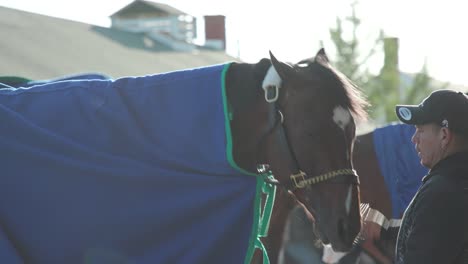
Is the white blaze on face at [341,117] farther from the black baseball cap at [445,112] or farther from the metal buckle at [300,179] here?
the black baseball cap at [445,112]

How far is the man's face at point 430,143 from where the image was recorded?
2.75 meters

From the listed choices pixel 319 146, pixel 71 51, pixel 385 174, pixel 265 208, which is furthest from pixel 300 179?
pixel 71 51

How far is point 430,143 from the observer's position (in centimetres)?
278

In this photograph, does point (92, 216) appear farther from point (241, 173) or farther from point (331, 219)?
point (331, 219)

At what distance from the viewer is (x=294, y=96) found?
3219 millimetres

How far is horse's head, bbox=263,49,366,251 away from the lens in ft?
10.3

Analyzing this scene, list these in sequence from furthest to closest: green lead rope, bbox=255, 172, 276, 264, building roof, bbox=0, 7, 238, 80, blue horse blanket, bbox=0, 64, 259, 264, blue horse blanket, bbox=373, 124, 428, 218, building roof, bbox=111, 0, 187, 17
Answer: building roof, bbox=111, 0, 187, 17
building roof, bbox=0, 7, 238, 80
blue horse blanket, bbox=373, 124, 428, 218
green lead rope, bbox=255, 172, 276, 264
blue horse blanket, bbox=0, 64, 259, 264

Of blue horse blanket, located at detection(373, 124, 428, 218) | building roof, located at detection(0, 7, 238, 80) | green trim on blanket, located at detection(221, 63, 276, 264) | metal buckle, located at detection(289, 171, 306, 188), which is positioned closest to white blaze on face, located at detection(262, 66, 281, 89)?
green trim on blanket, located at detection(221, 63, 276, 264)

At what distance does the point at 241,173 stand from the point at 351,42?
24.2 m

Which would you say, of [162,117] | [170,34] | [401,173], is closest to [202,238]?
[162,117]

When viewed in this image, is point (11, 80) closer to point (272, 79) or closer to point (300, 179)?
point (272, 79)

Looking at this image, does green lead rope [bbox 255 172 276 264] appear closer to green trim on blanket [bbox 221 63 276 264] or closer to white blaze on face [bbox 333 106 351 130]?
green trim on blanket [bbox 221 63 276 264]

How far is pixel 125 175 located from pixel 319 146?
0.87 metres

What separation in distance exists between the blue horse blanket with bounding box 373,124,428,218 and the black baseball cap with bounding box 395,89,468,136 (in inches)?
93.2
